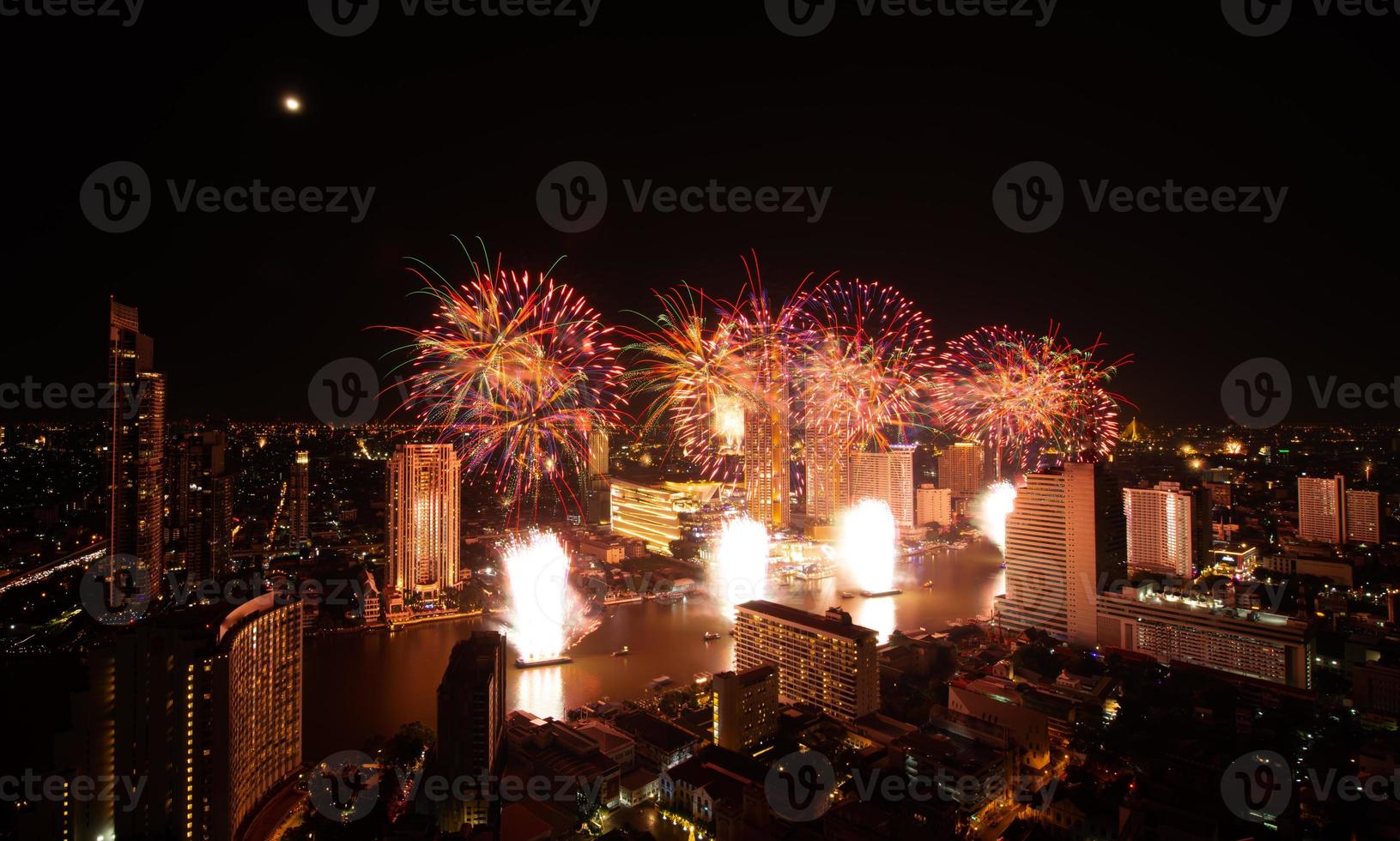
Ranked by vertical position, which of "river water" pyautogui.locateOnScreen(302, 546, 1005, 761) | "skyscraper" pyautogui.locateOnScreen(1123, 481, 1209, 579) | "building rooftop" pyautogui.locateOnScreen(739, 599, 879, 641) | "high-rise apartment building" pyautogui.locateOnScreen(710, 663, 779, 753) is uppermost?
"skyscraper" pyautogui.locateOnScreen(1123, 481, 1209, 579)

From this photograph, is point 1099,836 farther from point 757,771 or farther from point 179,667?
point 179,667

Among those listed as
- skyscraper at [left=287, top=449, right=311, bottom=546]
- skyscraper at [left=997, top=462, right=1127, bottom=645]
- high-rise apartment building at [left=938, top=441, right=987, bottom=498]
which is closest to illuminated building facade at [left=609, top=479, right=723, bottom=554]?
skyscraper at [left=287, top=449, right=311, bottom=546]

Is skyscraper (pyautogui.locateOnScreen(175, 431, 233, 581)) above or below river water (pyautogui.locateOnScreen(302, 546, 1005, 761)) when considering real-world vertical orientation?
above

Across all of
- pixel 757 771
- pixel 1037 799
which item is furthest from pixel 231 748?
pixel 1037 799

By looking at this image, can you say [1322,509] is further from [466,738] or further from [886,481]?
[466,738]

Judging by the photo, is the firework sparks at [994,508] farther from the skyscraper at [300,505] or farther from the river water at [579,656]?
the skyscraper at [300,505]

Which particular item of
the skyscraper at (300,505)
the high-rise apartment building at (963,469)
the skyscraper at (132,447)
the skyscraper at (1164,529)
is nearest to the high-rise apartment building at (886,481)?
the high-rise apartment building at (963,469)

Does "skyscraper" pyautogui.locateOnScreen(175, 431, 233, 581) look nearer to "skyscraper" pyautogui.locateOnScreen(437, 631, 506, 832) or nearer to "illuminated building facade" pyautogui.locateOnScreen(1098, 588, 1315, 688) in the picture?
"skyscraper" pyautogui.locateOnScreen(437, 631, 506, 832)
